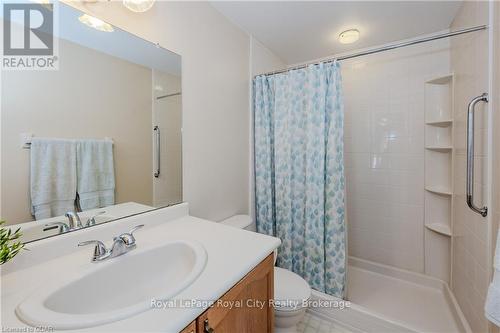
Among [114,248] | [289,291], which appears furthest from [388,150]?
[114,248]

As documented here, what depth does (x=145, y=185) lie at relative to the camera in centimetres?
118

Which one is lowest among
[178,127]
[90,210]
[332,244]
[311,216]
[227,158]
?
[332,244]

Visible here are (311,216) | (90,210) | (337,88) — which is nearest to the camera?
(90,210)

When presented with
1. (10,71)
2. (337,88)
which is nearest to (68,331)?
(10,71)

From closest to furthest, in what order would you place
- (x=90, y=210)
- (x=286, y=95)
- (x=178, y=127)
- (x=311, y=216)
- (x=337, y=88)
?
(x=90, y=210), (x=178, y=127), (x=337, y=88), (x=311, y=216), (x=286, y=95)

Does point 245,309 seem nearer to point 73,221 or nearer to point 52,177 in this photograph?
point 73,221

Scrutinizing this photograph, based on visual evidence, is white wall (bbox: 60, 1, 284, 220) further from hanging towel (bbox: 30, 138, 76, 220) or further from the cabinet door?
the cabinet door

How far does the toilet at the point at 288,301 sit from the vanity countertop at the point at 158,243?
52cm

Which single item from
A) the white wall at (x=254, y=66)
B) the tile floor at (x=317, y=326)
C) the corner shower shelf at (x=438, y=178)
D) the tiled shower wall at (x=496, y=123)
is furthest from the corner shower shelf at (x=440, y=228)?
the white wall at (x=254, y=66)

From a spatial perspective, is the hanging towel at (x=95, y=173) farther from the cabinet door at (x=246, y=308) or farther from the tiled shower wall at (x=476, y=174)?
the tiled shower wall at (x=476, y=174)

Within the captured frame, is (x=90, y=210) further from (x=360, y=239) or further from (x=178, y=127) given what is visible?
(x=360, y=239)

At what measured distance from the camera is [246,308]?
2.74 feet

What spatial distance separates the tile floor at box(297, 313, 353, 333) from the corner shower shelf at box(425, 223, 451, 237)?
112 centimetres

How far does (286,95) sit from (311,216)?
99cm
